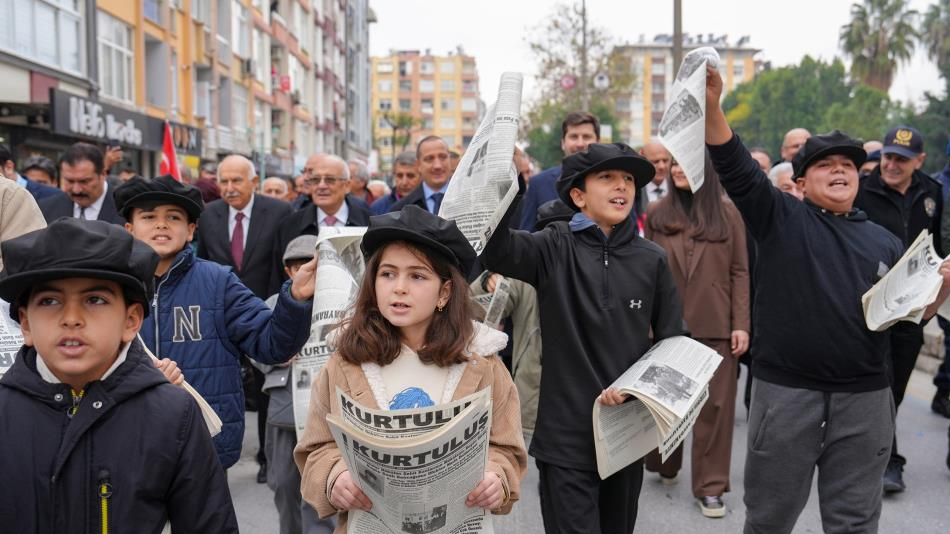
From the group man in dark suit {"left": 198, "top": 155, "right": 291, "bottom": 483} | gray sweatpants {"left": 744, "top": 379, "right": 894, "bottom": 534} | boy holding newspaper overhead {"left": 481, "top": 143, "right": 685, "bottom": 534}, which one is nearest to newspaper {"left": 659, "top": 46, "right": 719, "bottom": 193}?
boy holding newspaper overhead {"left": 481, "top": 143, "right": 685, "bottom": 534}

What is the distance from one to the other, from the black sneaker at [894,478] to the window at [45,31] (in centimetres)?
1490

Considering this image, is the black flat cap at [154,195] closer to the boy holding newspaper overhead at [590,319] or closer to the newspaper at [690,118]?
the boy holding newspaper overhead at [590,319]

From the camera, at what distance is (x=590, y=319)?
3.51m

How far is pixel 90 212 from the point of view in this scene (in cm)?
585

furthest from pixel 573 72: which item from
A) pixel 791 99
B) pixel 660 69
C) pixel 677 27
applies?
pixel 660 69

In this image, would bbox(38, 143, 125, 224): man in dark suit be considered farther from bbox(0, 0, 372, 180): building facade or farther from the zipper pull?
bbox(0, 0, 372, 180): building facade

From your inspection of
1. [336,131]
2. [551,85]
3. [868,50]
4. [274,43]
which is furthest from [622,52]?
[868,50]

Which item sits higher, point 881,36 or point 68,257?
point 881,36

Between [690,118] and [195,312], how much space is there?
197 centimetres

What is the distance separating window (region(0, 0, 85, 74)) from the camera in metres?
15.2

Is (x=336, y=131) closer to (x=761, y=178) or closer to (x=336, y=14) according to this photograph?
(x=336, y=14)

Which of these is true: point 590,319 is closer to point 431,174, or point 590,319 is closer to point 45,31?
point 431,174

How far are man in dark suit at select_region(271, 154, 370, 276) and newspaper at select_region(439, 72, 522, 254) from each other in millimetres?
3439

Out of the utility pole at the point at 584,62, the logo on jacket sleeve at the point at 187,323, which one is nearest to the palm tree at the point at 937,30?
the utility pole at the point at 584,62
